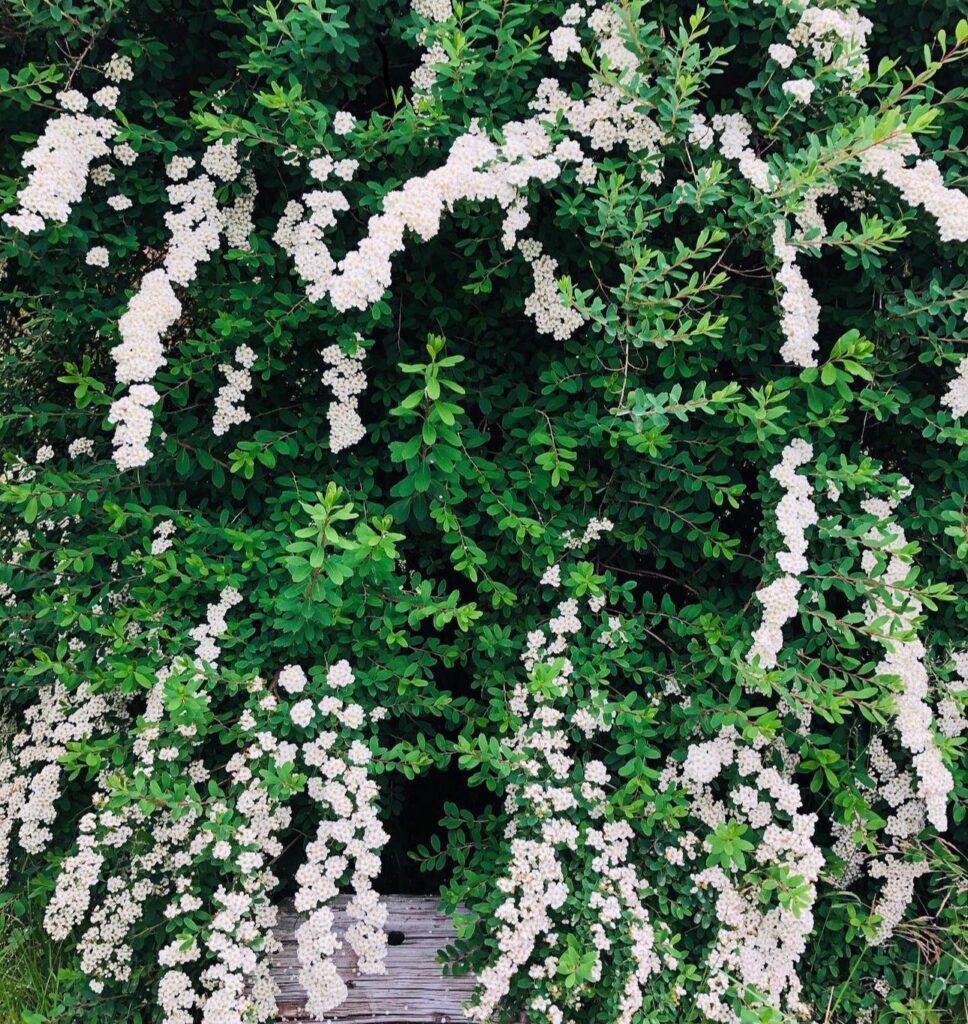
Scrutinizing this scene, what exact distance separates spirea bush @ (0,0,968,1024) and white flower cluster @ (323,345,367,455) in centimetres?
1

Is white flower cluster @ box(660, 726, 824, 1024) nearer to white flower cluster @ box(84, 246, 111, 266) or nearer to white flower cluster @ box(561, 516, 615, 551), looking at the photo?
white flower cluster @ box(561, 516, 615, 551)

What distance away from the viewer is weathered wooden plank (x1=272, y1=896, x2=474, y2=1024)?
254cm

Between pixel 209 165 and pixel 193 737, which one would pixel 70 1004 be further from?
pixel 209 165

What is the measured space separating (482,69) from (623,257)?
68 cm

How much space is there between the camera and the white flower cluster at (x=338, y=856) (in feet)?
7.17

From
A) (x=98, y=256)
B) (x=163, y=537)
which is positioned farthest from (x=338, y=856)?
(x=98, y=256)

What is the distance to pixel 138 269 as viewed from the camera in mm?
2740

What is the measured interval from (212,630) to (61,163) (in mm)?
1384

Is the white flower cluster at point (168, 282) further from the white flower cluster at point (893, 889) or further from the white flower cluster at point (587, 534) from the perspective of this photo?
the white flower cluster at point (893, 889)

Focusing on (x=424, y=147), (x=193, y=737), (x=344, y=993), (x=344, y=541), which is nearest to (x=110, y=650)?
(x=193, y=737)

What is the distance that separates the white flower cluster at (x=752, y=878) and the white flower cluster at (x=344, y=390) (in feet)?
4.65

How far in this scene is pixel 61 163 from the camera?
223 cm

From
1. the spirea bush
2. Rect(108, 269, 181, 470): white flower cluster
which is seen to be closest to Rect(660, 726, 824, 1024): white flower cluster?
the spirea bush

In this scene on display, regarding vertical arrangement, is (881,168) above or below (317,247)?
above
